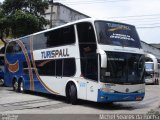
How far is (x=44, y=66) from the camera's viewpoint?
67.3 feet

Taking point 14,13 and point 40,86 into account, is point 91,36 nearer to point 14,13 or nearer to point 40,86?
point 40,86

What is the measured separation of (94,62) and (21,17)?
18983 millimetres

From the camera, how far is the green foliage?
111 feet

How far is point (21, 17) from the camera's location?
33.4m

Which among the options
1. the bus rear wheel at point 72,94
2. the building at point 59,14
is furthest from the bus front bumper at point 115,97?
the building at point 59,14

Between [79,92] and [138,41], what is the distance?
11.2ft

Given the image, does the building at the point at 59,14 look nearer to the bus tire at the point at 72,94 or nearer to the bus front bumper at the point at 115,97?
the bus tire at the point at 72,94

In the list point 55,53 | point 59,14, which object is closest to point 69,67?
point 55,53

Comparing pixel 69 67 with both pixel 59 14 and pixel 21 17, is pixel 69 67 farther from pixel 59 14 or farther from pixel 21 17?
pixel 59 14

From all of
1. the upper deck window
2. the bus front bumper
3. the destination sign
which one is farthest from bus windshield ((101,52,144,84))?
the destination sign

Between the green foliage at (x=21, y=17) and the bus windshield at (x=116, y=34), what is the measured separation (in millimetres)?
17891

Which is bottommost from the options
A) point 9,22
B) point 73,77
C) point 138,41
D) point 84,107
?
point 84,107

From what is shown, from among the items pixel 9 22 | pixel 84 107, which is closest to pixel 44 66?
pixel 84 107

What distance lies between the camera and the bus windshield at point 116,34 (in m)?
Result: 15.7
